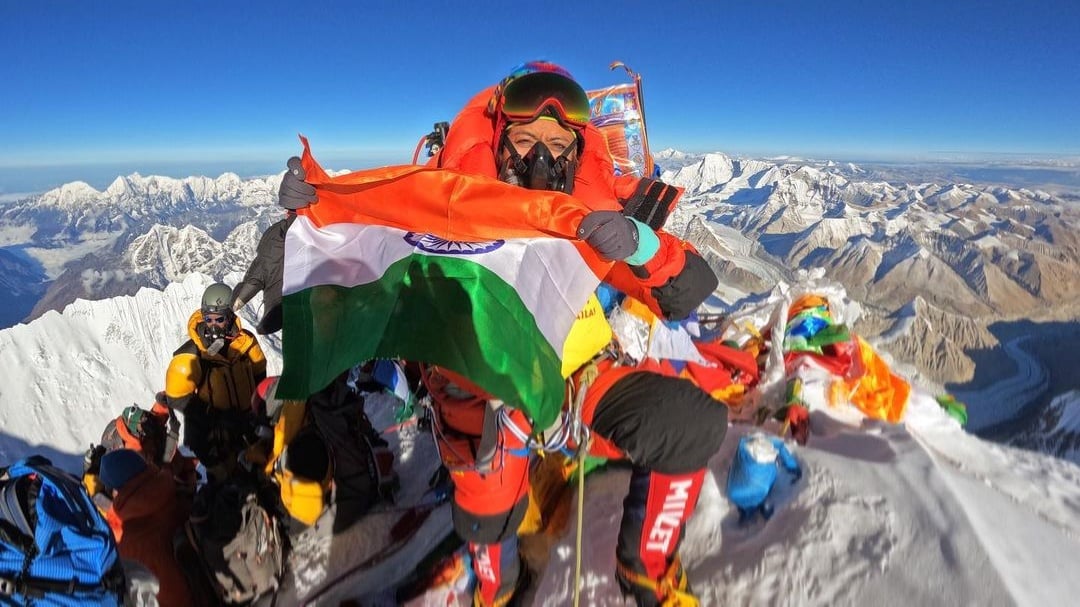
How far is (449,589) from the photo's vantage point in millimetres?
3129

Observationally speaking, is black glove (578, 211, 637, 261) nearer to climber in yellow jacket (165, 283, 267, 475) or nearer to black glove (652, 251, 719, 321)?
black glove (652, 251, 719, 321)

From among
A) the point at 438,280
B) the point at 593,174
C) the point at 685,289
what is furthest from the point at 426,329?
the point at 593,174

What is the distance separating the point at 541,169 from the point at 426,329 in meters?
1.48

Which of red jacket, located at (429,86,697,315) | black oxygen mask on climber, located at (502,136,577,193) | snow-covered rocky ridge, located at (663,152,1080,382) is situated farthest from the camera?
snow-covered rocky ridge, located at (663,152,1080,382)

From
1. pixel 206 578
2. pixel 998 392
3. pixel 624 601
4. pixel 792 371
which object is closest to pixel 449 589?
pixel 624 601

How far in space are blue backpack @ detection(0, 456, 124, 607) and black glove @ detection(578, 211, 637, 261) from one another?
2882mm

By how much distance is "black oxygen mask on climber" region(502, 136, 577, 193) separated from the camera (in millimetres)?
3166

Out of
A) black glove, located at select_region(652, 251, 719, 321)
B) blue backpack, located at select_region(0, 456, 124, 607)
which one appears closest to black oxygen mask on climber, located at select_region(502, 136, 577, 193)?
black glove, located at select_region(652, 251, 719, 321)

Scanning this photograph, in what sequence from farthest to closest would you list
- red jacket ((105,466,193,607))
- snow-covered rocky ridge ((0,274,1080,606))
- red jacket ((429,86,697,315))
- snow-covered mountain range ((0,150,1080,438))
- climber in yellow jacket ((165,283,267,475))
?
1. snow-covered mountain range ((0,150,1080,438))
2. climber in yellow jacket ((165,283,267,475))
3. red jacket ((105,466,193,607))
4. red jacket ((429,86,697,315))
5. snow-covered rocky ridge ((0,274,1080,606))

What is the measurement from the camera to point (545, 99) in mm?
3275

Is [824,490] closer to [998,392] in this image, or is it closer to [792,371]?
[792,371]

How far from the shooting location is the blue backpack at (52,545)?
2.21 meters

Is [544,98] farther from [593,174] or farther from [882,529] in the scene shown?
[882,529]

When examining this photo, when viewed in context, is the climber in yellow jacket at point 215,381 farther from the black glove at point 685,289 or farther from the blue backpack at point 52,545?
the black glove at point 685,289
